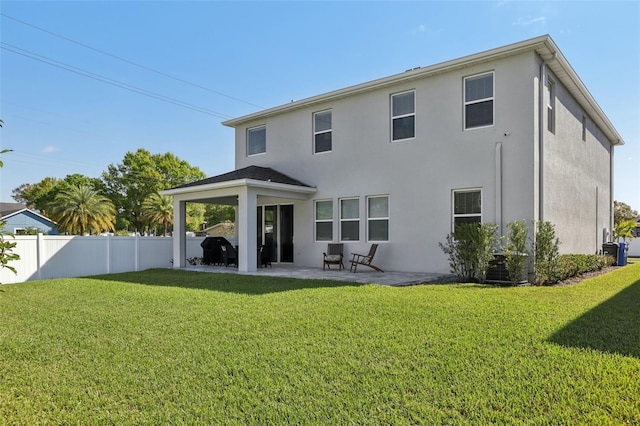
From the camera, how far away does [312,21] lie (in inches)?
603

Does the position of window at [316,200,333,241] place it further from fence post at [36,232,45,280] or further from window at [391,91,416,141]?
fence post at [36,232,45,280]

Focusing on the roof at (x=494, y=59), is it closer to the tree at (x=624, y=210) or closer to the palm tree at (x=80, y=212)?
the palm tree at (x=80, y=212)

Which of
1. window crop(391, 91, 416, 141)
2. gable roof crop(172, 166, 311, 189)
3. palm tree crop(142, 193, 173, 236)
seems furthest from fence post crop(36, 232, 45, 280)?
Answer: palm tree crop(142, 193, 173, 236)

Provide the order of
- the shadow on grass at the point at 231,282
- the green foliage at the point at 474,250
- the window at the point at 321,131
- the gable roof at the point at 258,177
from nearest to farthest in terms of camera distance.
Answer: the shadow on grass at the point at 231,282
the green foliage at the point at 474,250
the gable roof at the point at 258,177
the window at the point at 321,131

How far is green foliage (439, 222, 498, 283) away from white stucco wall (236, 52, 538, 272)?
1.15 meters

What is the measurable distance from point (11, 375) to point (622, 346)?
6355 mm

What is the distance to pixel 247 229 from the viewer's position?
41.8 feet

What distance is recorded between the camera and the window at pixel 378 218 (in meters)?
13.3

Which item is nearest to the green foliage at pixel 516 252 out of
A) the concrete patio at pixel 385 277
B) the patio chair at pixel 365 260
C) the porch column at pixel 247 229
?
the concrete patio at pixel 385 277

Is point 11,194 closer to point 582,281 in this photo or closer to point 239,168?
point 239,168

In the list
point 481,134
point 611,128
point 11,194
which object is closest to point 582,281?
point 481,134

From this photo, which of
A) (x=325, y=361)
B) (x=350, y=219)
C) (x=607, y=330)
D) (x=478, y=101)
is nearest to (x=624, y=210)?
(x=478, y=101)

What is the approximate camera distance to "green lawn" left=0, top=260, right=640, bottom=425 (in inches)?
126

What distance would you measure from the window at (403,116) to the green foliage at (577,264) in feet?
17.8
